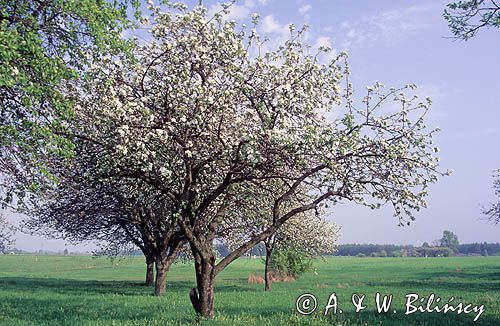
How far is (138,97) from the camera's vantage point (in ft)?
55.1

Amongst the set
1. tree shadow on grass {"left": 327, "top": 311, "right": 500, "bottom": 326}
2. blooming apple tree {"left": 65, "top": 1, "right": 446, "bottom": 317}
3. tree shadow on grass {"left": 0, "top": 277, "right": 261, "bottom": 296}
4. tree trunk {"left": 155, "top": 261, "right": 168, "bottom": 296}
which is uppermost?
blooming apple tree {"left": 65, "top": 1, "right": 446, "bottom": 317}

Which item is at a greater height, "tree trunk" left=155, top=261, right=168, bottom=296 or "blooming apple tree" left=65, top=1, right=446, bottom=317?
"blooming apple tree" left=65, top=1, right=446, bottom=317

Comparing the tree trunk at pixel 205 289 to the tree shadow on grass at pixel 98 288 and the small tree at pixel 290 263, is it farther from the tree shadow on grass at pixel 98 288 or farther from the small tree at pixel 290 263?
the small tree at pixel 290 263

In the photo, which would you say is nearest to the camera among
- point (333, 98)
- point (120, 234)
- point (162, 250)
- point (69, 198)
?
point (333, 98)

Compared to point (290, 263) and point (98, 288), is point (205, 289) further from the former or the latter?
point (290, 263)

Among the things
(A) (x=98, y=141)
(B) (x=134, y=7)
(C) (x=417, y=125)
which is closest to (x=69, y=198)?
(A) (x=98, y=141)

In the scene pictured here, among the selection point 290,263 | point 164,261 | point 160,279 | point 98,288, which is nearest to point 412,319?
point 160,279

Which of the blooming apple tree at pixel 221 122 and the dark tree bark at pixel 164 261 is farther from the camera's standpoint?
the dark tree bark at pixel 164 261

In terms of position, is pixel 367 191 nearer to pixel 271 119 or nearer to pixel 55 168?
pixel 271 119

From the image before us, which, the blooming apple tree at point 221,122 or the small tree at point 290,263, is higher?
the blooming apple tree at point 221,122

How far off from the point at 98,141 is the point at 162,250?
20.8m

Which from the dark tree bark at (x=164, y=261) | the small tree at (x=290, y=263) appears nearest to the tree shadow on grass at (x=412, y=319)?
the dark tree bark at (x=164, y=261)

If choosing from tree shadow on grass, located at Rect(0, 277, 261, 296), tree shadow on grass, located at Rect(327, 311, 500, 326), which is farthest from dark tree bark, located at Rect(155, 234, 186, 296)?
tree shadow on grass, located at Rect(327, 311, 500, 326)

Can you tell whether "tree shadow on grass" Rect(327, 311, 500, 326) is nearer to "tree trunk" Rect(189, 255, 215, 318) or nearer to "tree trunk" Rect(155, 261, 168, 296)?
"tree trunk" Rect(189, 255, 215, 318)
